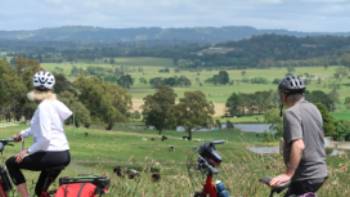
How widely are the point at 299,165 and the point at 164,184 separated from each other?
10.2 feet

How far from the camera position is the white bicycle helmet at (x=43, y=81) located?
8.30 metres

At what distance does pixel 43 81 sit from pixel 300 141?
127 inches

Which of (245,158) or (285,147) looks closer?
(285,147)

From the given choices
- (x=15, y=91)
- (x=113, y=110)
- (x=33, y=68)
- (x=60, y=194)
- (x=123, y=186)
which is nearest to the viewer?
(x=60, y=194)

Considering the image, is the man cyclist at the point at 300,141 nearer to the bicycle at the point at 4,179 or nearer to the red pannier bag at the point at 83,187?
the red pannier bag at the point at 83,187

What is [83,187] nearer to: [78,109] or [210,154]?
[210,154]

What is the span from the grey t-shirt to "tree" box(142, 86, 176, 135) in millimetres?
94118

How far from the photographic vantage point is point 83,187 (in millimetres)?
7906

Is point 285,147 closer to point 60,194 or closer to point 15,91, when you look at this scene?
point 60,194

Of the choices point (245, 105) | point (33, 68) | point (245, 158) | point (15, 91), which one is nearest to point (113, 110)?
point (33, 68)

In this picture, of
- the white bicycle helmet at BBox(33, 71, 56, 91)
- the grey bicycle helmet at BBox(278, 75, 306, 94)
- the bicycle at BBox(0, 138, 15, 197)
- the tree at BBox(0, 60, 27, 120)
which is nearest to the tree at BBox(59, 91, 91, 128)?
the tree at BBox(0, 60, 27, 120)

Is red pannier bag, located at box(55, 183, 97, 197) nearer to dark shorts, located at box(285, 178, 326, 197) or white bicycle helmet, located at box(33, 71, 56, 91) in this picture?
white bicycle helmet, located at box(33, 71, 56, 91)

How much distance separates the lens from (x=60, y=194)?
311 inches

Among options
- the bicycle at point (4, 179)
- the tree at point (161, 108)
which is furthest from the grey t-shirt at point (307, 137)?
the tree at point (161, 108)
